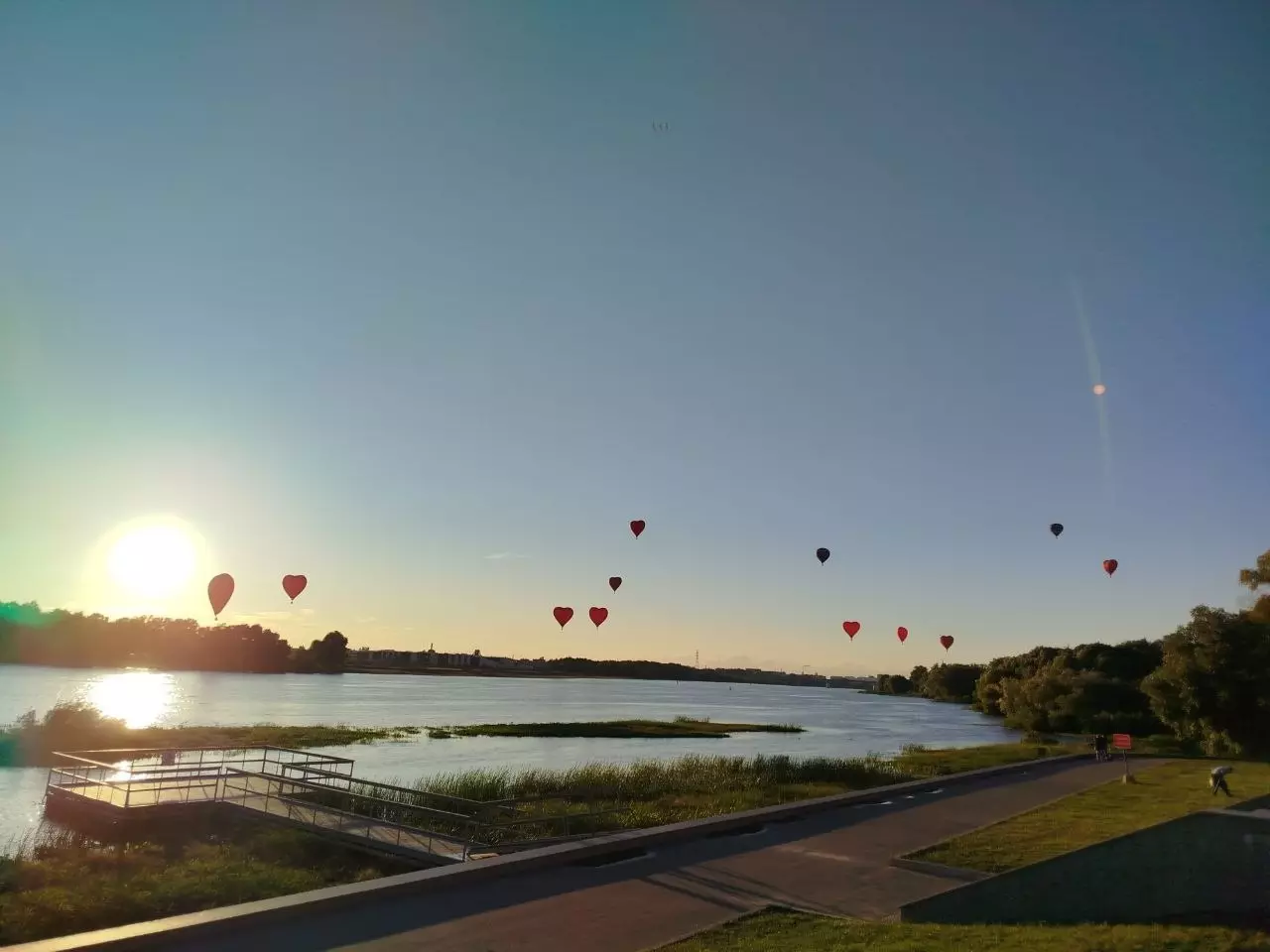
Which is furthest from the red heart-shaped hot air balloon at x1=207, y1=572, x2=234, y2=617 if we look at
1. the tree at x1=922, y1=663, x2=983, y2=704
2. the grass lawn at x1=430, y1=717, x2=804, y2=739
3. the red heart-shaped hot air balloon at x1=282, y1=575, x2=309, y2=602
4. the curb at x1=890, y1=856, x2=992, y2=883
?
the tree at x1=922, y1=663, x2=983, y2=704

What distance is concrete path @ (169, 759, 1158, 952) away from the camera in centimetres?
1051

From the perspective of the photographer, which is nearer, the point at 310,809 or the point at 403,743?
the point at 310,809

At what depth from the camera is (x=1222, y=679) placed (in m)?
39.8

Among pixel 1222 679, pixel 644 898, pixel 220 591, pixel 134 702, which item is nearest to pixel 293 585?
Answer: pixel 220 591

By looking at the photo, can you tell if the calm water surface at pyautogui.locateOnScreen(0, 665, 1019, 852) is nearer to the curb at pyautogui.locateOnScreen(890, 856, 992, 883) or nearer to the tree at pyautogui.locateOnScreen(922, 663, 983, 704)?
the curb at pyautogui.locateOnScreen(890, 856, 992, 883)

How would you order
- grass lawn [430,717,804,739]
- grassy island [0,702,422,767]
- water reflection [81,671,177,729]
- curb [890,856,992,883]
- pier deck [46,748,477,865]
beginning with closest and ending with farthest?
curb [890,856,992,883]
pier deck [46,748,477,865]
grassy island [0,702,422,767]
grass lawn [430,717,804,739]
water reflection [81,671,177,729]

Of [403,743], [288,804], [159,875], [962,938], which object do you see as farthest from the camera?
[403,743]

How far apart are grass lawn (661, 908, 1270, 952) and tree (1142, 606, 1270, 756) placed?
36.2m

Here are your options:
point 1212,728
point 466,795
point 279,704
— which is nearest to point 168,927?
point 466,795

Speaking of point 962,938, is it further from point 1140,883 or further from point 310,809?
point 310,809

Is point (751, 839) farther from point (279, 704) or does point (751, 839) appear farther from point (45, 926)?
point (279, 704)

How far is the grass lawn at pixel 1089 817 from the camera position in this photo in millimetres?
15812

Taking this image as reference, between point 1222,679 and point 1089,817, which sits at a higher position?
point 1222,679

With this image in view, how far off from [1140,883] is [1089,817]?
11684mm
